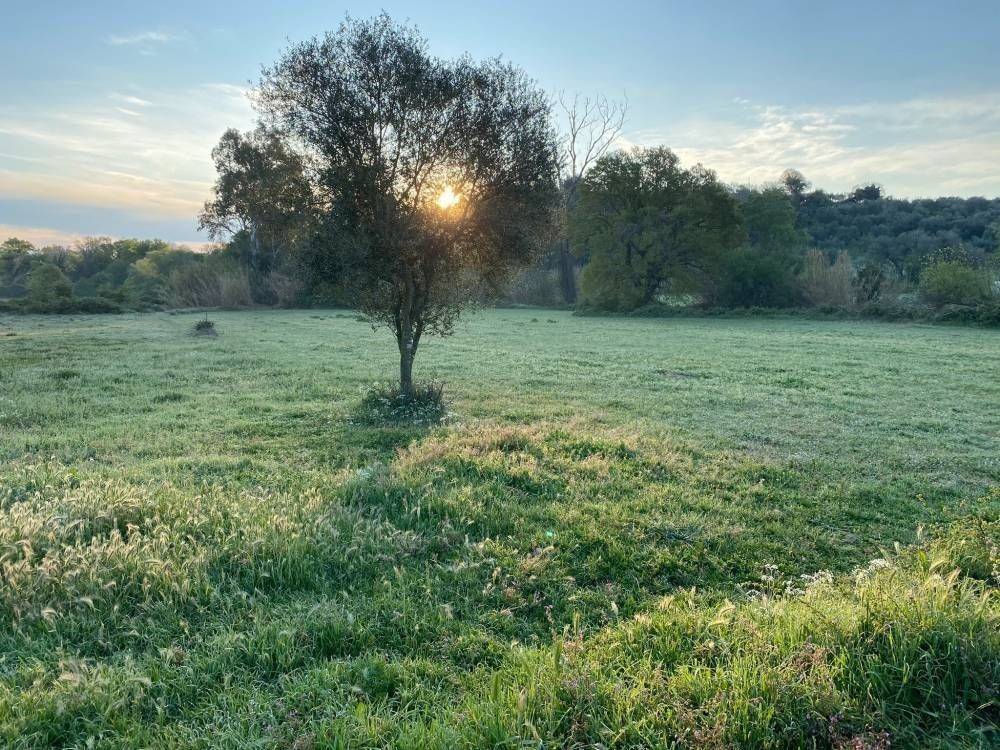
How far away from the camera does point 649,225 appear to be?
4666 centimetres

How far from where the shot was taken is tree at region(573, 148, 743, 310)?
4650 cm

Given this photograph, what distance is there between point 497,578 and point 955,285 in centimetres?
4250

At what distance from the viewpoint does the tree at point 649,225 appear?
4650 cm

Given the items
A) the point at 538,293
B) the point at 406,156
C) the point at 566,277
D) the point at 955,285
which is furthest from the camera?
the point at 566,277

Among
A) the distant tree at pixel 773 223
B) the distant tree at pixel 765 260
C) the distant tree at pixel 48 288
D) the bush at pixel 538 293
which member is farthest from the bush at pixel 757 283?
the distant tree at pixel 48 288

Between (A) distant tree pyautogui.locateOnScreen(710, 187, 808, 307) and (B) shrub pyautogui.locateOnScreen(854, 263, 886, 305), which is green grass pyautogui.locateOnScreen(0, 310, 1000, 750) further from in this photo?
(A) distant tree pyautogui.locateOnScreen(710, 187, 808, 307)

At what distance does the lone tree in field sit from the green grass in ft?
10.6

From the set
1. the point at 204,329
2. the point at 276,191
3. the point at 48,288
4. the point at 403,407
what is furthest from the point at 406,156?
the point at 48,288

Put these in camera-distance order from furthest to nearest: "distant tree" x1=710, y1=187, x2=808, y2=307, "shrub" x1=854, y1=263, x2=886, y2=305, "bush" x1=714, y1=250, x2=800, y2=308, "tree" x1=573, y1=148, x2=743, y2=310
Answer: "tree" x1=573, y1=148, x2=743, y2=310 → "distant tree" x1=710, y1=187, x2=808, y2=307 → "bush" x1=714, y1=250, x2=800, y2=308 → "shrub" x1=854, y1=263, x2=886, y2=305

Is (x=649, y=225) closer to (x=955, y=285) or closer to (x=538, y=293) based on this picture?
(x=538, y=293)

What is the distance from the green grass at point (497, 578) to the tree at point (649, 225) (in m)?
36.4

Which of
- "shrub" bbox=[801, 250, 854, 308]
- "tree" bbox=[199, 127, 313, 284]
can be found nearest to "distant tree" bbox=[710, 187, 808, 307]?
"shrub" bbox=[801, 250, 854, 308]

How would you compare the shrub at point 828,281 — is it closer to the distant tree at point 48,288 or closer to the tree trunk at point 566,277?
the tree trunk at point 566,277

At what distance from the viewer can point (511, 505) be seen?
637 cm
